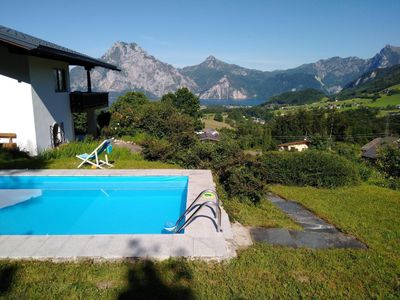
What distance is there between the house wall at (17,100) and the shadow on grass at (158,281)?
10.4 meters

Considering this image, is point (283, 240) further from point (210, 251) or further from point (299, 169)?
point (299, 169)

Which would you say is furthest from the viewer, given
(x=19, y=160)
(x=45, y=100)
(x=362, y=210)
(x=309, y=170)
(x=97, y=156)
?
(x=45, y=100)

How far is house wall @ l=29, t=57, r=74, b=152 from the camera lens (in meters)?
13.0

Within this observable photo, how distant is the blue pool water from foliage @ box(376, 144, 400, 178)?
14.3 metres

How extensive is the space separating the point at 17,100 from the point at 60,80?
4125 mm

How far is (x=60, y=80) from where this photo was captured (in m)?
16.4

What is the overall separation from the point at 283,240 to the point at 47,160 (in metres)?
9.82

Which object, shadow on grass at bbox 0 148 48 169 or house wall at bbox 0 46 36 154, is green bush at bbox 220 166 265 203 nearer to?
shadow on grass at bbox 0 148 48 169

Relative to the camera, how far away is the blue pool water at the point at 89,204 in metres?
7.68

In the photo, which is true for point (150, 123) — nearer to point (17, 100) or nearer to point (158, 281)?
point (17, 100)

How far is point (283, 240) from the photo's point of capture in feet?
20.8

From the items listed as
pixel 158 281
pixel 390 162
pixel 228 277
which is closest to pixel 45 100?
pixel 158 281

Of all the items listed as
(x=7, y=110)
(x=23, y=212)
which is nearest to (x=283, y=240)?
(x=23, y=212)

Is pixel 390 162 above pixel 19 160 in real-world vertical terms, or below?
below
